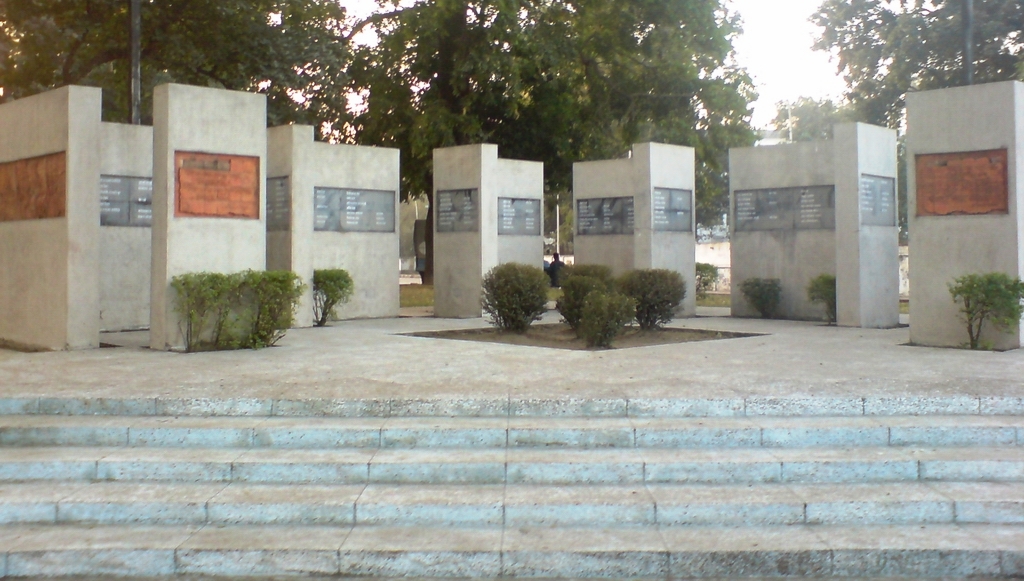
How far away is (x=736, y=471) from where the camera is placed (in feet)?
20.4

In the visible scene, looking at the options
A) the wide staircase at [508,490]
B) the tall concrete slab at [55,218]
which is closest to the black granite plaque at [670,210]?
the tall concrete slab at [55,218]

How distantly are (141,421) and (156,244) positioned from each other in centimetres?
474

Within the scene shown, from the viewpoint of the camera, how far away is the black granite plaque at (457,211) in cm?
1734

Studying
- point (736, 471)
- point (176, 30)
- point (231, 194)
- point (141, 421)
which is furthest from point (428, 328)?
point (176, 30)

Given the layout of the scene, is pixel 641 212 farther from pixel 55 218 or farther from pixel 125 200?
pixel 55 218

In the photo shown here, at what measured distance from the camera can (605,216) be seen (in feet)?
60.1

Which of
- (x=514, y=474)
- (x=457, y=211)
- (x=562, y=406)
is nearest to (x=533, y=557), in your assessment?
(x=514, y=474)

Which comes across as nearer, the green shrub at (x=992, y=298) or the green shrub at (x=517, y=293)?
the green shrub at (x=992, y=298)

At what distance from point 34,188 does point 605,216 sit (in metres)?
10.1

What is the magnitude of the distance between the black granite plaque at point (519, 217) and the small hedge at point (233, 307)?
706 cm

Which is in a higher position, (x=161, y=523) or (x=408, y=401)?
(x=408, y=401)

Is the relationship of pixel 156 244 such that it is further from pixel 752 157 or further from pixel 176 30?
pixel 176 30

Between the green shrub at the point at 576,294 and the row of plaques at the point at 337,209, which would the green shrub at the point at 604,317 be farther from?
the row of plaques at the point at 337,209

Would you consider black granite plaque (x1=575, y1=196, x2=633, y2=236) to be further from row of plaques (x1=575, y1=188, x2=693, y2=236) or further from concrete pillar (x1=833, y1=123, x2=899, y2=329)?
concrete pillar (x1=833, y1=123, x2=899, y2=329)
